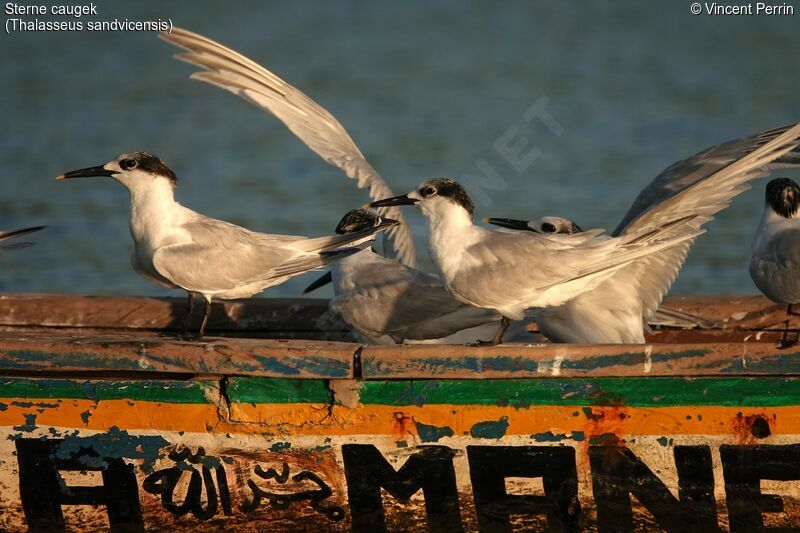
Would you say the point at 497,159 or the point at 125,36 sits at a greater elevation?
the point at 125,36

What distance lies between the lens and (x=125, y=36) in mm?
19562

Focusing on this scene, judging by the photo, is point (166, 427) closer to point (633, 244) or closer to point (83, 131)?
point (633, 244)

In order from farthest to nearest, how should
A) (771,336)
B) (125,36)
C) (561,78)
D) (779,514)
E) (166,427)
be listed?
(125,36), (561,78), (771,336), (166,427), (779,514)

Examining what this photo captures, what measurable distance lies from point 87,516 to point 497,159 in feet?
29.0

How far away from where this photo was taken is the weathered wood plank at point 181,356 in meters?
4.90

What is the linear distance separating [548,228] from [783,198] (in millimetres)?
1163

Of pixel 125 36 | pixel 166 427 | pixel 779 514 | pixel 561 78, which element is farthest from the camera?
pixel 125 36

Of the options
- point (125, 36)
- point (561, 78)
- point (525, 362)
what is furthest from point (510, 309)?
point (125, 36)

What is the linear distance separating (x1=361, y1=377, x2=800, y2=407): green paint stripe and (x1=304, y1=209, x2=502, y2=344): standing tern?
747 millimetres

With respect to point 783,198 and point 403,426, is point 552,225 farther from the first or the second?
point 403,426

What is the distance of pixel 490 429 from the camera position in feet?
16.0

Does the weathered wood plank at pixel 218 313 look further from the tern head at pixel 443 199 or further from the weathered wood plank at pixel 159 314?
the tern head at pixel 443 199

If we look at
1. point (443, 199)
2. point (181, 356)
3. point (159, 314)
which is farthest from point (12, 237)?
point (443, 199)

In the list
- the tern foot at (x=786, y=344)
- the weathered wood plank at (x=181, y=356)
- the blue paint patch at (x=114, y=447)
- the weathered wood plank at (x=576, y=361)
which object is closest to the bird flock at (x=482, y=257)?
the weathered wood plank at (x=576, y=361)
